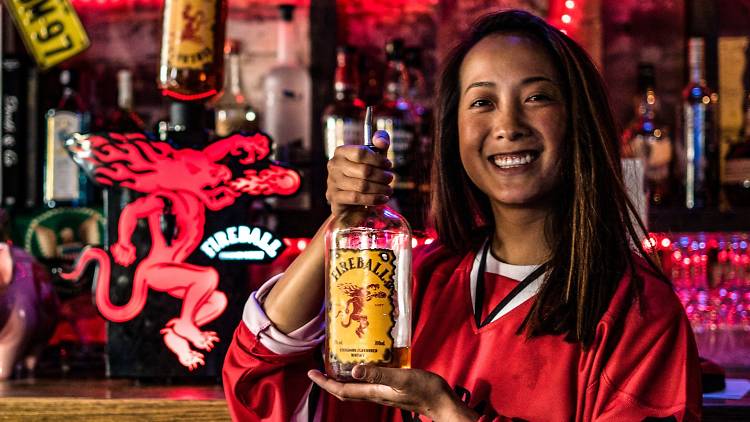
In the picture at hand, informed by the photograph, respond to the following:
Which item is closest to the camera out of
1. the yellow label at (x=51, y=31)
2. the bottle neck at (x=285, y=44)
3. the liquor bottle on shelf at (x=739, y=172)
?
the liquor bottle on shelf at (x=739, y=172)

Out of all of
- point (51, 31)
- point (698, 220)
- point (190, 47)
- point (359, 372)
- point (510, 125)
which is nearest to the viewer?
point (359, 372)

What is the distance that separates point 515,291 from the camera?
1.46 metres

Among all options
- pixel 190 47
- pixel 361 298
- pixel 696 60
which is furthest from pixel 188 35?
pixel 696 60

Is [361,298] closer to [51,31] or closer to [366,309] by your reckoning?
[366,309]

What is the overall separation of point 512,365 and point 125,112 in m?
1.34

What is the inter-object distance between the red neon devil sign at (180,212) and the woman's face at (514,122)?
0.57 meters

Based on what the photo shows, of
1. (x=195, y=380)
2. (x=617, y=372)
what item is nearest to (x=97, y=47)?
(x=195, y=380)

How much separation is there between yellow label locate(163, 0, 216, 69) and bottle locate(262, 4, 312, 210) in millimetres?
391

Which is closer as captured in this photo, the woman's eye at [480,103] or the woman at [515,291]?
the woman at [515,291]

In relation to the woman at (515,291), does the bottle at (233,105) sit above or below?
above

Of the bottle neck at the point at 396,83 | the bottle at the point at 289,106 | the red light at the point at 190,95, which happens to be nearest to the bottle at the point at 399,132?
the bottle neck at the point at 396,83

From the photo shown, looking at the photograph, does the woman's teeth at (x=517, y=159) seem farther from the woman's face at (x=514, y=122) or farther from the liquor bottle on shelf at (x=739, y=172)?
the liquor bottle on shelf at (x=739, y=172)

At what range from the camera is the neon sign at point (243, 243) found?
1.94 meters

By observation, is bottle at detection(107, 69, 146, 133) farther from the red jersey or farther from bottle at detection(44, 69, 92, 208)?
the red jersey
